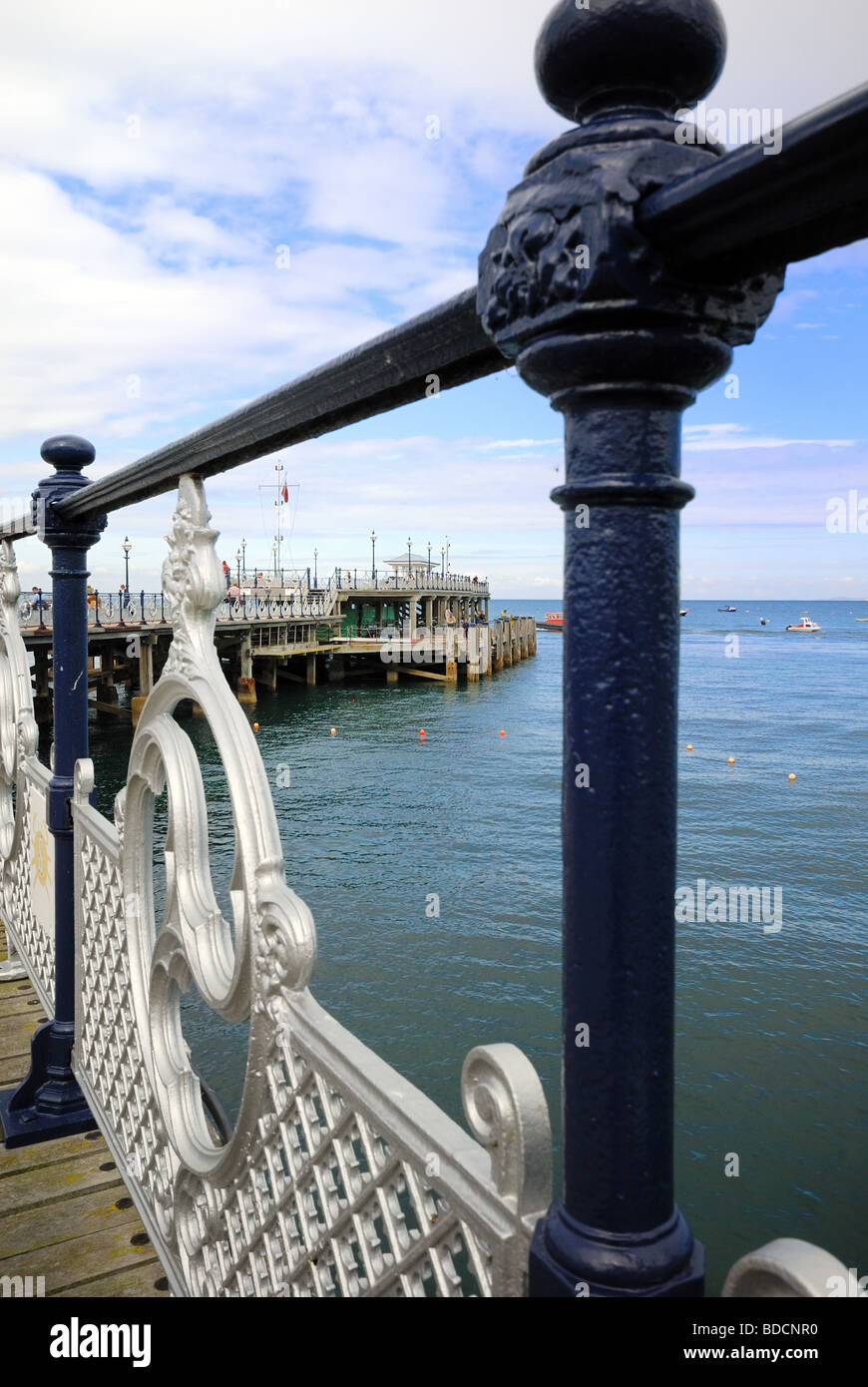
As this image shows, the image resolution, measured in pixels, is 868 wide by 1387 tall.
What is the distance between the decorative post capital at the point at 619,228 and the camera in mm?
1230

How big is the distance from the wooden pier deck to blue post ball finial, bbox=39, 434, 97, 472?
2937 mm

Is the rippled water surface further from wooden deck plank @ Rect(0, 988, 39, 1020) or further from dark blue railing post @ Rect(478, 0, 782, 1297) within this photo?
dark blue railing post @ Rect(478, 0, 782, 1297)

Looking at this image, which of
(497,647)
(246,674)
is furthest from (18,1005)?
(497,647)

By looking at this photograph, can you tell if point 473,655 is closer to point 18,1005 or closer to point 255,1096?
point 18,1005

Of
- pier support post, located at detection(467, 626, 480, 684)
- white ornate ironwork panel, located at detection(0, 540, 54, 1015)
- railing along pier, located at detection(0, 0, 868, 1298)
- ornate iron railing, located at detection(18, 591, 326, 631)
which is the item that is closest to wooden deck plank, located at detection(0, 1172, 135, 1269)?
white ornate ironwork panel, located at detection(0, 540, 54, 1015)

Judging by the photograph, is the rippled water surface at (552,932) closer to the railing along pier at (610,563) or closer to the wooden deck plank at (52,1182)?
the wooden deck plank at (52,1182)

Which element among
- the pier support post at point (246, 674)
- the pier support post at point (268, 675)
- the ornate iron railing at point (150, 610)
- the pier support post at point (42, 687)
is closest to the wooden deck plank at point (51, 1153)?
the ornate iron railing at point (150, 610)

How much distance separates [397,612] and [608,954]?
7244cm

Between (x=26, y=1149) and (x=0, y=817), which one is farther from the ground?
(x=0, y=817)

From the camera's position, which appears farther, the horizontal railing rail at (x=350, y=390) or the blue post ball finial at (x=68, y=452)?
the blue post ball finial at (x=68, y=452)

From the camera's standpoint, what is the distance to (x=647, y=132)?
126 cm
